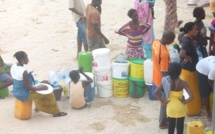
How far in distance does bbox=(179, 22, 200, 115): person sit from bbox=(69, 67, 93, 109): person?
1.64 meters

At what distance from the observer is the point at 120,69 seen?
8.44 meters

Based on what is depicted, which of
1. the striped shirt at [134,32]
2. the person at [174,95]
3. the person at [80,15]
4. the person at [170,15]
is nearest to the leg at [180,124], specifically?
the person at [174,95]

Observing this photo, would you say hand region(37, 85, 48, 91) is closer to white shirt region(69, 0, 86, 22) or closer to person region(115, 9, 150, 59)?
person region(115, 9, 150, 59)

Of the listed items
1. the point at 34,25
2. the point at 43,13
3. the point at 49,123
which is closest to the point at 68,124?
the point at 49,123

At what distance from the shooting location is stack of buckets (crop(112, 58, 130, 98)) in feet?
27.7

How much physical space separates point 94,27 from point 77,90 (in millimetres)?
1693

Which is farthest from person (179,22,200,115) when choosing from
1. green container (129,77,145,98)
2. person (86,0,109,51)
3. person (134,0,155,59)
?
person (86,0,109,51)

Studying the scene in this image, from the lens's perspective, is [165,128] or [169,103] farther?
[165,128]

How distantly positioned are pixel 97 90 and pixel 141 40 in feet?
3.85

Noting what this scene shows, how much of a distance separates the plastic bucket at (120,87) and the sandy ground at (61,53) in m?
0.11

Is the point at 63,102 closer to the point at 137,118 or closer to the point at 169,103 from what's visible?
the point at 137,118

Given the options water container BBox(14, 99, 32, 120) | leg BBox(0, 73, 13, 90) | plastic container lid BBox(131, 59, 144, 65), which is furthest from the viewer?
leg BBox(0, 73, 13, 90)

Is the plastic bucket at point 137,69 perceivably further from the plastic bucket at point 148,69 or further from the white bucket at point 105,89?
the white bucket at point 105,89

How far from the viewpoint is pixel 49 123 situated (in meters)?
7.72
